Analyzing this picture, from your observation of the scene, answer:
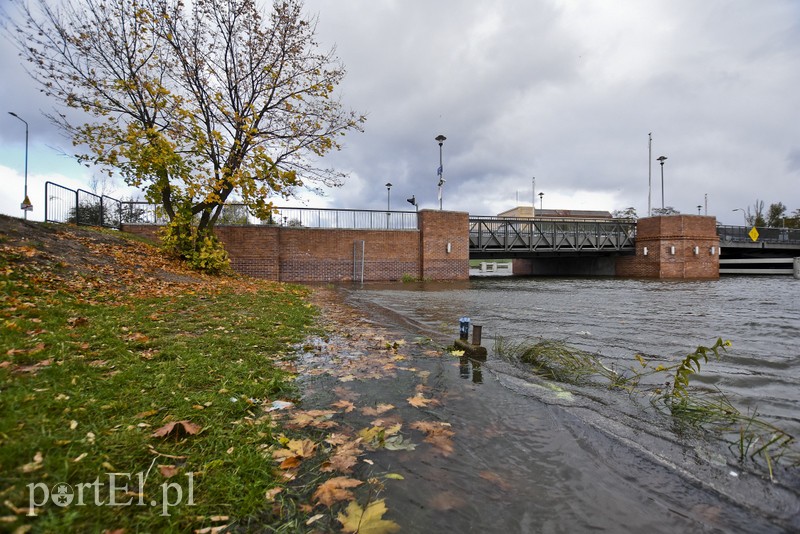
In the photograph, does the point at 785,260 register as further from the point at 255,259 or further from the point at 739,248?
the point at 255,259

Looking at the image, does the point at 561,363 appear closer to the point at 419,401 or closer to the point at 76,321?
the point at 419,401

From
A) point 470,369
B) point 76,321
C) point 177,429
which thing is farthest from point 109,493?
point 76,321

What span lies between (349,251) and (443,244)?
6.19 metres

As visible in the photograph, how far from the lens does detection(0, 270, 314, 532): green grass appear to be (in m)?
1.52

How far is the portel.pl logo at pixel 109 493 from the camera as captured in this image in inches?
56.9

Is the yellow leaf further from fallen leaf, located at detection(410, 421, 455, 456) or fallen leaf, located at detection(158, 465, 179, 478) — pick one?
fallen leaf, located at detection(158, 465, 179, 478)

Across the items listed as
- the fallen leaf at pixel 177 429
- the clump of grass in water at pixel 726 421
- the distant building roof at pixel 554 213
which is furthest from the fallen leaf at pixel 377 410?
the distant building roof at pixel 554 213

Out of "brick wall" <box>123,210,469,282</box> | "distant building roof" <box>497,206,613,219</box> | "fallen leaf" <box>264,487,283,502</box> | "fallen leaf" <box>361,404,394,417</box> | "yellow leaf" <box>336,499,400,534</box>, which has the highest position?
"distant building roof" <box>497,206,613,219</box>

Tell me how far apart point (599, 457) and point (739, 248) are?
45.8 meters

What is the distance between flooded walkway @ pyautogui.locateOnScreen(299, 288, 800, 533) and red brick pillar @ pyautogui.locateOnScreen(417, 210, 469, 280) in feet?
64.2

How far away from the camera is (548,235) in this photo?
29.6 meters

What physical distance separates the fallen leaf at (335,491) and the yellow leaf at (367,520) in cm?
7

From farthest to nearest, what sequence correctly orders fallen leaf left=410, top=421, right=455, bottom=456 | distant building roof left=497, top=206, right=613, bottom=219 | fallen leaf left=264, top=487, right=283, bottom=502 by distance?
distant building roof left=497, top=206, right=613, bottom=219 → fallen leaf left=410, top=421, right=455, bottom=456 → fallen leaf left=264, top=487, right=283, bottom=502

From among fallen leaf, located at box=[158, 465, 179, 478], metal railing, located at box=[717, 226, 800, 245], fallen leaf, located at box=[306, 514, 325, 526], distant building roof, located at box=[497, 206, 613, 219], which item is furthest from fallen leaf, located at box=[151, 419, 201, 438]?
distant building roof, located at box=[497, 206, 613, 219]
